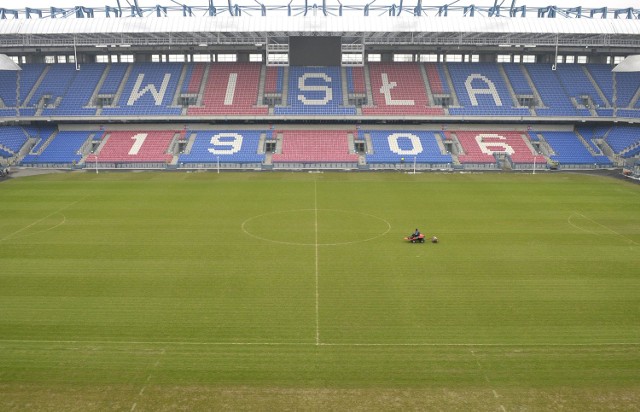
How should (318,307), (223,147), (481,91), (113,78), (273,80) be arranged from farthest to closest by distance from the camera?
(273,80)
(113,78)
(481,91)
(223,147)
(318,307)

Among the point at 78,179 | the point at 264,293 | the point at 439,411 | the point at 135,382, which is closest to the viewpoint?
the point at 439,411

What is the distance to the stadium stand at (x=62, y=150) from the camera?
6331 cm

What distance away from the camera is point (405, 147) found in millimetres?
65562

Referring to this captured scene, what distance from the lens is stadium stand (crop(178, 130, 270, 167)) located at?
63.3 m

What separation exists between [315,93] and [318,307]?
53703mm

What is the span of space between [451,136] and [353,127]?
12309 millimetres

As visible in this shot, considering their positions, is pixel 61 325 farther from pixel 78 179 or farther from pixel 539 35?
pixel 539 35

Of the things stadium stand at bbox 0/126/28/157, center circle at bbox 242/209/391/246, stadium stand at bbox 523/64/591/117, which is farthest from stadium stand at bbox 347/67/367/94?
stadium stand at bbox 0/126/28/157

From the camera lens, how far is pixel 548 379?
1662 cm

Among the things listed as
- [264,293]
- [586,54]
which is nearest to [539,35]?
[586,54]

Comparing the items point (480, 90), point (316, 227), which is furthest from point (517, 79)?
point (316, 227)

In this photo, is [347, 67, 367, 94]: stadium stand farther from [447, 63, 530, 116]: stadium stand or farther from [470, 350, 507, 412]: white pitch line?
[470, 350, 507, 412]: white pitch line

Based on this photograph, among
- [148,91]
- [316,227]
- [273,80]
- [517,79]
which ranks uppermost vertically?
[273,80]
